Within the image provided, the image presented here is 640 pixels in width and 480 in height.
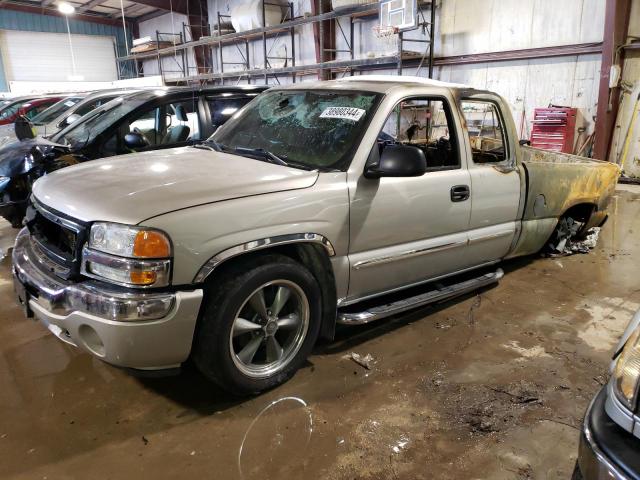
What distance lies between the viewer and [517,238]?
4039mm

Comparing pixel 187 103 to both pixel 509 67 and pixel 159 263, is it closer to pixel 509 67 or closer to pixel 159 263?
pixel 159 263

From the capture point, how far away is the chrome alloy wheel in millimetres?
2527

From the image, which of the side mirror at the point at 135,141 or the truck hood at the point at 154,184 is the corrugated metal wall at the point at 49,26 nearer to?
the side mirror at the point at 135,141

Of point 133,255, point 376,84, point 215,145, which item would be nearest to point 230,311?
point 133,255

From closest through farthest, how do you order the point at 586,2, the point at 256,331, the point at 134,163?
the point at 256,331
the point at 134,163
the point at 586,2

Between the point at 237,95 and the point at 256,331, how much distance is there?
3803mm

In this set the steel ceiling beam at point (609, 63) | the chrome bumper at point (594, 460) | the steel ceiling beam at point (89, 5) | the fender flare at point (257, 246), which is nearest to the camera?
the chrome bumper at point (594, 460)

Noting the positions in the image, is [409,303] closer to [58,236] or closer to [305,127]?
[305,127]

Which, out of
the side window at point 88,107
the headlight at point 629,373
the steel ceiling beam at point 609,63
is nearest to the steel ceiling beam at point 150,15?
the side window at point 88,107

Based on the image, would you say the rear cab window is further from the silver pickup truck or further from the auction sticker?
the auction sticker

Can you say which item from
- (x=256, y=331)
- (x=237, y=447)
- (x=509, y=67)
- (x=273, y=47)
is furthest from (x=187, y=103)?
(x=273, y=47)

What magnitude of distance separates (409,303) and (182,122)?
3.51 m

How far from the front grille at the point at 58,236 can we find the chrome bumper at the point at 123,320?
0.30 feet

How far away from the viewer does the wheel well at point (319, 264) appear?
8.27ft
